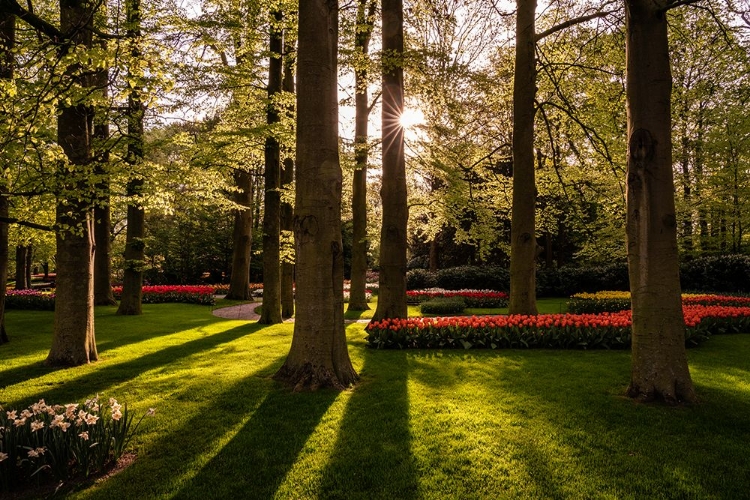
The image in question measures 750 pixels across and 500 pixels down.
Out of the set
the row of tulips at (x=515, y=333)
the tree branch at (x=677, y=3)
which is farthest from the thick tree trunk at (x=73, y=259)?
the tree branch at (x=677, y=3)

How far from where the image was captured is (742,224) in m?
18.8

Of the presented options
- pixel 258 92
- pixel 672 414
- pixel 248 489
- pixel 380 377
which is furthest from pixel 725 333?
pixel 258 92

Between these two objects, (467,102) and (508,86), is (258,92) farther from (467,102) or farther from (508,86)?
(508,86)

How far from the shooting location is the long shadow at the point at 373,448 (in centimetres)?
321

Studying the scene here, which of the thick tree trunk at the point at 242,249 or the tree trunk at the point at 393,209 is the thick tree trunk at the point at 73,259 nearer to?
the tree trunk at the point at 393,209

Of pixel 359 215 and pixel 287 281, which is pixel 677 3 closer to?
pixel 359 215

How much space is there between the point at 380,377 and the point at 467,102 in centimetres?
988

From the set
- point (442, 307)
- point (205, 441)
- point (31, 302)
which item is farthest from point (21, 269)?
point (205, 441)

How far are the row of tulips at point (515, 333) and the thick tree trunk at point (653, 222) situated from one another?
3.42 meters

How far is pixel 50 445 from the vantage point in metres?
3.25

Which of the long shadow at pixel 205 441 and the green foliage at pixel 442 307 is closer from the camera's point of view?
the long shadow at pixel 205 441

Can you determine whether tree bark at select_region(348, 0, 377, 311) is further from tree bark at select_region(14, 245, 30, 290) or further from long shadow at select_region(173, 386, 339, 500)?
tree bark at select_region(14, 245, 30, 290)

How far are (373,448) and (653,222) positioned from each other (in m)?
3.95

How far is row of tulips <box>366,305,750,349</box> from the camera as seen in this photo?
323 inches
